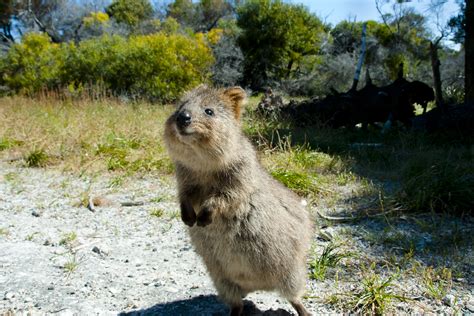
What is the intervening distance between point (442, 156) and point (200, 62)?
10.7 meters

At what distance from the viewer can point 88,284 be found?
3.28 meters

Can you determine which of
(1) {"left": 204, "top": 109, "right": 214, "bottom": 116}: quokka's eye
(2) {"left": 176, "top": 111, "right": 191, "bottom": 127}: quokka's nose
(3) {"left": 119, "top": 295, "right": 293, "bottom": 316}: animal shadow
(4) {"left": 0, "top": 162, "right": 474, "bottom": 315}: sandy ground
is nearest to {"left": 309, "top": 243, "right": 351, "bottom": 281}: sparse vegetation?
(4) {"left": 0, "top": 162, "right": 474, "bottom": 315}: sandy ground

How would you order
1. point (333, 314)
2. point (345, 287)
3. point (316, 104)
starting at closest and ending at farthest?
point (333, 314)
point (345, 287)
point (316, 104)

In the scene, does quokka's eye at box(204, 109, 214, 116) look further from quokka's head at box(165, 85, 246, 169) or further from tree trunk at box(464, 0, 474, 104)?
tree trunk at box(464, 0, 474, 104)

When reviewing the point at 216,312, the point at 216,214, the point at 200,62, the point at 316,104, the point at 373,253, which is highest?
the point at 200,62

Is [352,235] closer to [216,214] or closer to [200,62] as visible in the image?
[216,214]

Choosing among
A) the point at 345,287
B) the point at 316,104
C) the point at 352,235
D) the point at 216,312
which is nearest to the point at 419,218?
the point at 352,235

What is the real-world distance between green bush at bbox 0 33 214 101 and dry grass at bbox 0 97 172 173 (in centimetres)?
479

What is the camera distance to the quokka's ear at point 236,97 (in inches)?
121

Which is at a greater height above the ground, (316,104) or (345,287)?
(316,104)

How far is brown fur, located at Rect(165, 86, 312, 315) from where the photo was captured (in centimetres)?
→ 271

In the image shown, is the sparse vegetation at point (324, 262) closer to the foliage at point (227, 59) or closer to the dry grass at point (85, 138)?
the dry grass at point (85, 138)

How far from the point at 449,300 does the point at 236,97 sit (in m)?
2.02

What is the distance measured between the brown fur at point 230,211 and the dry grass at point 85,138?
3.64 meters
